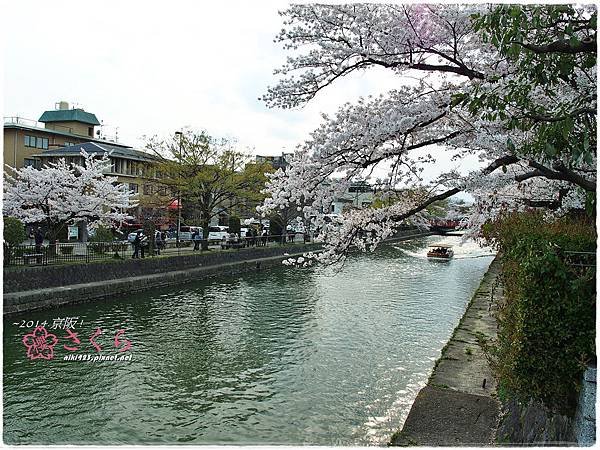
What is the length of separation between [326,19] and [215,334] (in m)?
6.45

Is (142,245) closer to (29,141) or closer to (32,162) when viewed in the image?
(32,162)

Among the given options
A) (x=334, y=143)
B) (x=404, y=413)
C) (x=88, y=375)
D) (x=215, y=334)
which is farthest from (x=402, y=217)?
(x=215, y=334)

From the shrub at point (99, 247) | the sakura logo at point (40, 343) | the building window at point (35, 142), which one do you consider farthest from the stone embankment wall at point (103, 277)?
the building window at point (35, 142)

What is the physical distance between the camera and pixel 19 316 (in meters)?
10.0

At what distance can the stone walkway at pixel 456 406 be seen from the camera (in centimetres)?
395

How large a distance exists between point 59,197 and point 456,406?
42.8 feet

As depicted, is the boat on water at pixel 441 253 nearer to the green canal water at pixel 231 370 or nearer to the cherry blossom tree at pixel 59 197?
the green canal water at pixel 231 370

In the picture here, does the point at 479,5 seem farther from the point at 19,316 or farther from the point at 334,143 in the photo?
the point at 19,316

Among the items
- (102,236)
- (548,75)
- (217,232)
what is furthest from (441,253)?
(548,75)

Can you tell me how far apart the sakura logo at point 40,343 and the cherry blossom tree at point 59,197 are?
5548 mm

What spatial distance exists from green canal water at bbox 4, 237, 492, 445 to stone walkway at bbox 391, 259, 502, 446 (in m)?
0.68

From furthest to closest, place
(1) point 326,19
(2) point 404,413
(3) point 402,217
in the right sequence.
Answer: (2) point 404,413 < (3) point 402,217 < (1) point 326,19

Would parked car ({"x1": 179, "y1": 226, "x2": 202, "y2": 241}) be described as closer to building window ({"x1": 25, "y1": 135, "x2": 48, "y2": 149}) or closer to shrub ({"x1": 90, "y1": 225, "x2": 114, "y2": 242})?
building window ({"x1": 25, "y1": 135, "x2": 48, "y2": 149})

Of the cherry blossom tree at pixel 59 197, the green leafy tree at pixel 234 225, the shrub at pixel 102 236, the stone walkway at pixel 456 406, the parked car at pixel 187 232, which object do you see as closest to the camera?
the stone walkway at pixel 456 406
